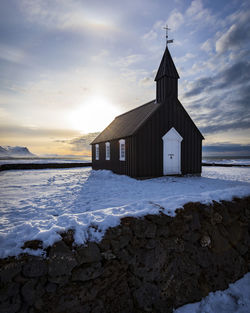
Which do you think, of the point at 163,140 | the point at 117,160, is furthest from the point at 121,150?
the point at 163,140

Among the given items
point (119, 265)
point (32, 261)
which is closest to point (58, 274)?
point (32, 261)

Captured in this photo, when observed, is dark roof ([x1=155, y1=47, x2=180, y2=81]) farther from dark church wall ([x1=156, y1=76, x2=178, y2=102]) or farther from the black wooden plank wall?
the black wooden plank wall

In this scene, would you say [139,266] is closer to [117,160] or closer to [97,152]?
[117,160]

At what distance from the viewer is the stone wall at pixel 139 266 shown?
3168 mm

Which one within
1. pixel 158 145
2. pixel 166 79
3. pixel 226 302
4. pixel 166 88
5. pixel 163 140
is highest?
pixel 166 79

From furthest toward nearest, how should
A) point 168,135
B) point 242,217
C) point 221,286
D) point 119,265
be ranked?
point 168,135, point 242,217, point 221,286, point 119,265

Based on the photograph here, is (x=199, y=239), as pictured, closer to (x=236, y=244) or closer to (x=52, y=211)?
(x=236, y=244)

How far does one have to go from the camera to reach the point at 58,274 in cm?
328

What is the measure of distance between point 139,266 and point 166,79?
45.3 feet

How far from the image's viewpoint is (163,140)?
13562mm

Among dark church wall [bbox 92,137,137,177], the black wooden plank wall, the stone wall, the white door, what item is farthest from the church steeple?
the stone wall

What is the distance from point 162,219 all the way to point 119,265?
156cm

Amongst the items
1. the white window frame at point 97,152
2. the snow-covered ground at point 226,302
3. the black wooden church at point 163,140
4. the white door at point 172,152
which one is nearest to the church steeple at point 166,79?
the black wooden church at point 163,140

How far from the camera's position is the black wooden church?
42.3 ft
